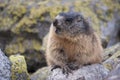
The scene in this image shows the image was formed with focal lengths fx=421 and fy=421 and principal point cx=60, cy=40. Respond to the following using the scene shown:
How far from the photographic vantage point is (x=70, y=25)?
7836mm

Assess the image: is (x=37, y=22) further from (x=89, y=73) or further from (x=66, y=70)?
(x=89, y=73)

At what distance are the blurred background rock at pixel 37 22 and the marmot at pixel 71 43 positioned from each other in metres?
2.99

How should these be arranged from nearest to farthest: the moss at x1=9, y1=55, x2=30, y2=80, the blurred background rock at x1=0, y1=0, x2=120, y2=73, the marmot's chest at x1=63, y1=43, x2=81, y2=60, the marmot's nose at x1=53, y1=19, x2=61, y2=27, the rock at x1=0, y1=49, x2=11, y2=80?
the rock at x1=0, y1=49, x2=11, y2=80
the moss at x1=9, y1=55, x2=30, y2=80
the marmot's nose at x1=53, y1=19, x2=61, y2=27
the marmot's chest at x1=63, y1=43, x2=81, y2=60
the blurred background rock at x1=0, y1=0, x2=120, y2=73

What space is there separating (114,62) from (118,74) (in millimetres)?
1713

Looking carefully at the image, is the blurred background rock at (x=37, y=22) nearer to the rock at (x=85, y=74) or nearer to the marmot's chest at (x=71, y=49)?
the marmot's chest at (x=71, y=49)

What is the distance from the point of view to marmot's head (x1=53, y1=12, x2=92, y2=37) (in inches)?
304

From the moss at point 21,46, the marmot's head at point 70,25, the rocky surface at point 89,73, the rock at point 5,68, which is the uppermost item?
the marmot's head at point 70,25

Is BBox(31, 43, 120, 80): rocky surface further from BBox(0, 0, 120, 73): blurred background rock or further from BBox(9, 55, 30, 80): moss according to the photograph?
BBox(0, 0, 120, 73): blurred background rock

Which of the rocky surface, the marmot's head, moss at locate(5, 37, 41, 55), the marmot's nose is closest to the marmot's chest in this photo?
the marmot's head

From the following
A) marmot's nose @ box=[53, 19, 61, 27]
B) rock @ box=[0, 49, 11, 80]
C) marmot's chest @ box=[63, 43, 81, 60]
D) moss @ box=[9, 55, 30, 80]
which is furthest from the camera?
marmot's chest @ box=[63, 43, 81, 60]

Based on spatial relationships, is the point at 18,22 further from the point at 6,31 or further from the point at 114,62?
the point at 114,62

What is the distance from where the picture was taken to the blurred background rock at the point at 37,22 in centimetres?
1127

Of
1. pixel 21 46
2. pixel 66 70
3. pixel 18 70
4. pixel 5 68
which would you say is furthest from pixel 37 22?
pixel 5 68

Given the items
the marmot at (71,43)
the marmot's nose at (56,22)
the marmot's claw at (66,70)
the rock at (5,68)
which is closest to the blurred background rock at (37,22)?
the marmot at (71,43)
